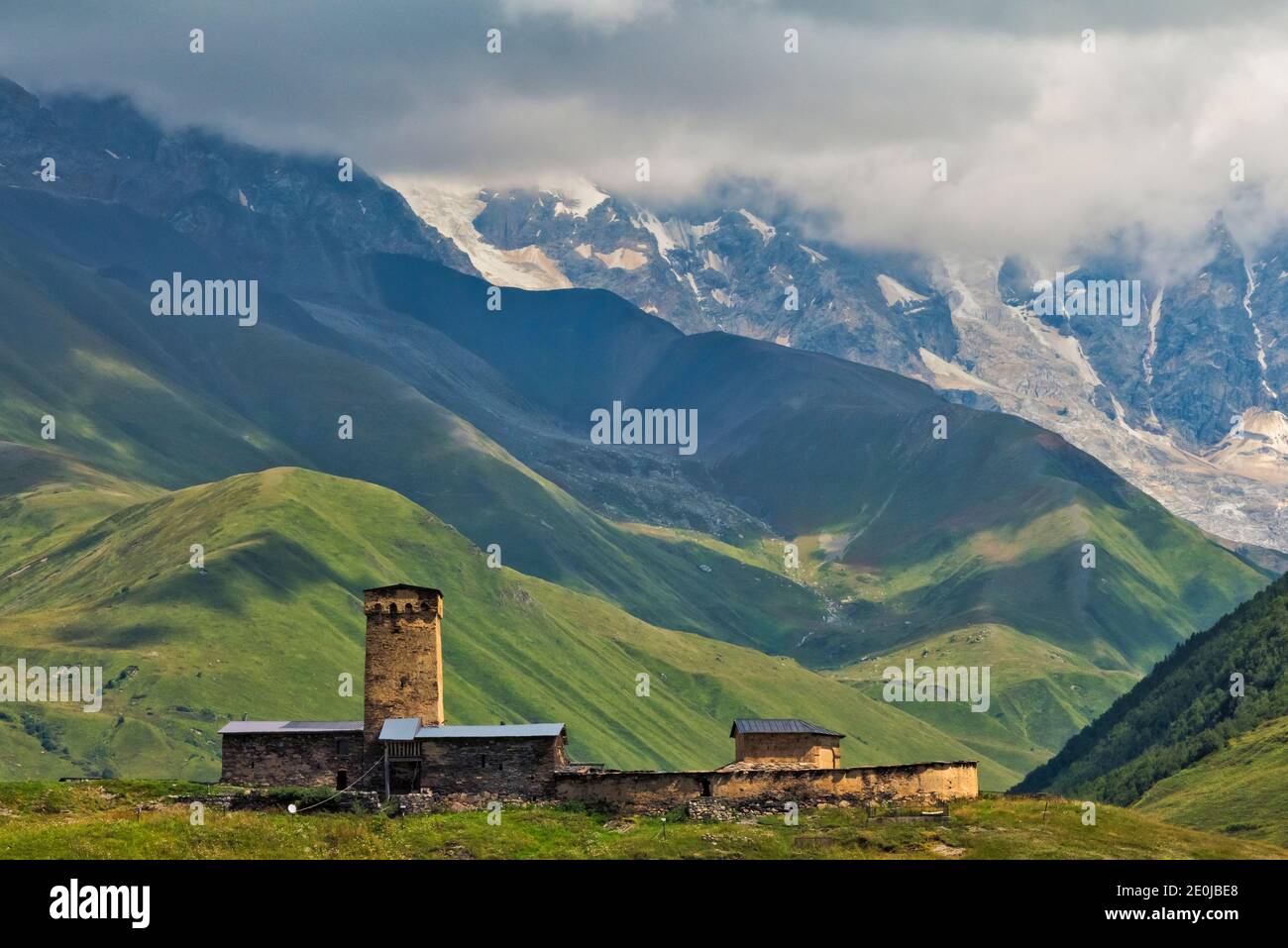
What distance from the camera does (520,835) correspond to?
99875 mm

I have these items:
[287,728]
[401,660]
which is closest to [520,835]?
[401,660]

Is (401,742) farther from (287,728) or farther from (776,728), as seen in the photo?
(776,728)

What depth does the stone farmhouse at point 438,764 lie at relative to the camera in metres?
106

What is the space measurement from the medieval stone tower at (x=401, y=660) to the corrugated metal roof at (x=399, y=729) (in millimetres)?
532

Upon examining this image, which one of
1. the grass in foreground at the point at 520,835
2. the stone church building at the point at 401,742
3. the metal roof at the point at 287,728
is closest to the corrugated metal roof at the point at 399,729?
the stone church building at the point at 401,742

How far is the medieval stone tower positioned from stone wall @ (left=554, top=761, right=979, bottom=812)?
9456 millimetres

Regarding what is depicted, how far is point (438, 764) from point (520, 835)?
9569 mm

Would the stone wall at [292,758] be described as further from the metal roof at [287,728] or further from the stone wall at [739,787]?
the stone wall at [739,787]

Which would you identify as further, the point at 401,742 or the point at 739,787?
the point at 401,742

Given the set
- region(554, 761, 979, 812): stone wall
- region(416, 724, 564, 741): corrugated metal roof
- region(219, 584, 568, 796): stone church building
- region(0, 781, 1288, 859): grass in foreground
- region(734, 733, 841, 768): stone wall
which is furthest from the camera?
region(734, 733, 841, 768): stone wall

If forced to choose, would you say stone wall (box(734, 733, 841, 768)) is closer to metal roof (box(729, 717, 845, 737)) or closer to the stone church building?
metal roof (box(729, 717, 845, 737))

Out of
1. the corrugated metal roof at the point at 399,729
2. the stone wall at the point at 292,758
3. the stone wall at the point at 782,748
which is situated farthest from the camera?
the stone wall at the point at 782,748

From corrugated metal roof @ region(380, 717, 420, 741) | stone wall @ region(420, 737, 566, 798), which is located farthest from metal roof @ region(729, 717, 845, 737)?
corrugated metal roof @ region(380, 717, 420, 741)

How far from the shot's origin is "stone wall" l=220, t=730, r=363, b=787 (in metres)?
110
